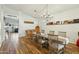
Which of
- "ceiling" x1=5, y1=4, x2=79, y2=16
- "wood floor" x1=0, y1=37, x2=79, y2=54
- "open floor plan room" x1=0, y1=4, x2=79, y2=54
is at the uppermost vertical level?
"ceiling" x1=5, y1=4, x2=79, y2=16

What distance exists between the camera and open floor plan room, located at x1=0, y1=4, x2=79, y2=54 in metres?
2.36

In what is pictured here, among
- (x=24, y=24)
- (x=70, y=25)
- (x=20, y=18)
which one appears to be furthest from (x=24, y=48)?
(x=70, y=25)

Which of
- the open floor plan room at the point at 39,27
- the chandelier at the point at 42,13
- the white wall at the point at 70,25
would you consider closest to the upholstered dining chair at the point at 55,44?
the open floor plan room at the point at 39,27

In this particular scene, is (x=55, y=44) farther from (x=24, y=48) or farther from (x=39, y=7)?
(x=39, y=7)

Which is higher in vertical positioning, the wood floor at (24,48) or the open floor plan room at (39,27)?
the open floor plan room at (39,27)

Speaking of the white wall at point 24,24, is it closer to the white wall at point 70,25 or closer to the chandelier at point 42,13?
the chandelier at point 42,13

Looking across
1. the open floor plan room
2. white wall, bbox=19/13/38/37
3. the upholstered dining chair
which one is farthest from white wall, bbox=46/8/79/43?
white wall, bbox=19/13/38/37

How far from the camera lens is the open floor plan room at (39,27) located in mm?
2355

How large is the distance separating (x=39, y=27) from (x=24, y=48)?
452 millimetres

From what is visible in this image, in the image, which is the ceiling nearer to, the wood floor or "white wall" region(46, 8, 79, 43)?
"white wall" region(46, 8, 79, 43)

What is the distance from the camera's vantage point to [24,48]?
94.9 inches

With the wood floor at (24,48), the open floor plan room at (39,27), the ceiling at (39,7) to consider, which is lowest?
the wood floor at (24,48)
